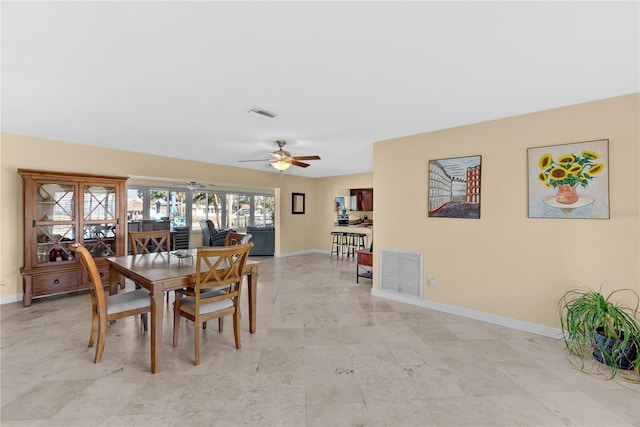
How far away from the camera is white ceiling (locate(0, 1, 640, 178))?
142 centimetres

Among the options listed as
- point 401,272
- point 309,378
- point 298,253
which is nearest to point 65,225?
point 309,378

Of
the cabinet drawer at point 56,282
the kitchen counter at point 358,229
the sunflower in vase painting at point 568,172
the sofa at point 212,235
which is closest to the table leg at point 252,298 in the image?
the cabinet drawer at point 56,282

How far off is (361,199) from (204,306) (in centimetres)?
553

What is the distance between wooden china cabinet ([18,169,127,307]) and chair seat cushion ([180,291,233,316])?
8.41 ft

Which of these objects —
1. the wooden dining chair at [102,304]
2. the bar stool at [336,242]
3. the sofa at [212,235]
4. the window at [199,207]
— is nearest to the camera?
the wooden dining chair at [102,304]

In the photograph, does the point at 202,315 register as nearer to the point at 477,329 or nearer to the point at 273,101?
the point at 273,101

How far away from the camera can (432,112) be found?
2844 mm

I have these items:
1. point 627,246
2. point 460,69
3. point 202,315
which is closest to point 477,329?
point 627,246

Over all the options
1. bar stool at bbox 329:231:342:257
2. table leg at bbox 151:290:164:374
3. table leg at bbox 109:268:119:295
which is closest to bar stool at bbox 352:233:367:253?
bar stool at bbox 329:231:342:257

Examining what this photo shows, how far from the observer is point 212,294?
2.55 metres

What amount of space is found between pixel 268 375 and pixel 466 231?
8.95 ft

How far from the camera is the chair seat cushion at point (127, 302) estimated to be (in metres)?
2.31

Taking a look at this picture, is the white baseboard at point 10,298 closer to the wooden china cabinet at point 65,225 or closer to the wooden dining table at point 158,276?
the wooden china cabinet at point 65,225

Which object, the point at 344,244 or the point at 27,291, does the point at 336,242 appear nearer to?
the point at 344,244
